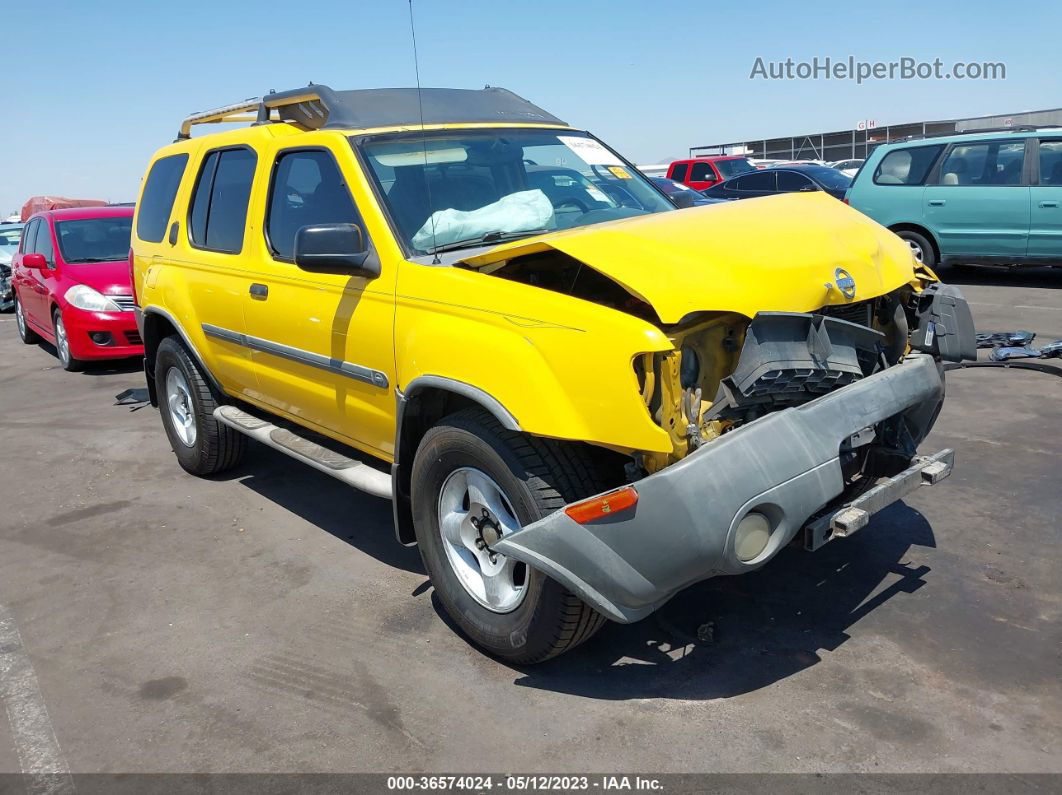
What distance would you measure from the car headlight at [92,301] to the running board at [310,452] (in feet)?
15.8

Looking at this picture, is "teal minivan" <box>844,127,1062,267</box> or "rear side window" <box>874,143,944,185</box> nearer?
"teal minivan" <box>844,127,1062,267</box>

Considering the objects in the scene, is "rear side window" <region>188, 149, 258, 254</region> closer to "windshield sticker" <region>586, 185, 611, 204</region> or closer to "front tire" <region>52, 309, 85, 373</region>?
"windshield sticker" <region>586, 185, 611, 204</region>

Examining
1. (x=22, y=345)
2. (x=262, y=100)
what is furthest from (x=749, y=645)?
(x=22, y=345)

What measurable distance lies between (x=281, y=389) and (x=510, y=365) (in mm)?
2080

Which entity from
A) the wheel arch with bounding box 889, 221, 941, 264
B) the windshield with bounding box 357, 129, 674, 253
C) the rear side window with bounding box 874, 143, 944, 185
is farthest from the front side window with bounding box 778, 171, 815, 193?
the windshield with bounding box 357, 129, 674, 253

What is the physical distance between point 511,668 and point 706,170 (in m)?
19.3

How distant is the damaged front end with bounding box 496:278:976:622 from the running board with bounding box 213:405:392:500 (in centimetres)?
123

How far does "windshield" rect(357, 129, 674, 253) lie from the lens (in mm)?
3926

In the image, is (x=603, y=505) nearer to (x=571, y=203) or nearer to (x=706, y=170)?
(x=571, y=203)

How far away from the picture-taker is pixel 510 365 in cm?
302

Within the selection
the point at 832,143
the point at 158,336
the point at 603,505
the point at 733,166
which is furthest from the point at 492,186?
the point at 832,143

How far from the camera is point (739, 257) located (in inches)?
122

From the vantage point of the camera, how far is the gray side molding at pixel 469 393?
2.99m

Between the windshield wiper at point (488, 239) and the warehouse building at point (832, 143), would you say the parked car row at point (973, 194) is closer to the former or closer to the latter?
the windshield wiper at point (488, 239)
